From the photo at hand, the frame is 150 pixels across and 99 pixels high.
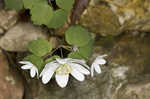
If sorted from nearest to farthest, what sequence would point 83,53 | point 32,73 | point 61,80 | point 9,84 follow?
point 32,73, point 61,80, point 83,53, point 9,84

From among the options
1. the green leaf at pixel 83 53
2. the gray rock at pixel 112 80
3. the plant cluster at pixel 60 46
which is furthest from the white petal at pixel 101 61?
the gray rock at pixel 112 80

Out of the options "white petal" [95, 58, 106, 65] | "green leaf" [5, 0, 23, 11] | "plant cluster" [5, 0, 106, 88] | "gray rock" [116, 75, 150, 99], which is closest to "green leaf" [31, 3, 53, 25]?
"plant cluster" [5, 0, 106, 88]

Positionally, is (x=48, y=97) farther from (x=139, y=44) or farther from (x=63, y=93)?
(x=139, y=44)

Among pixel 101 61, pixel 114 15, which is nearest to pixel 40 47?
pixel 101 61

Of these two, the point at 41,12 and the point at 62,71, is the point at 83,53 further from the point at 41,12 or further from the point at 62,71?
the point at 41,12

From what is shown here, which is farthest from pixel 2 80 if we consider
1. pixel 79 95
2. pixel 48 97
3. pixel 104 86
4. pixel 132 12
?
pixel 132 12

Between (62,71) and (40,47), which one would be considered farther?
(40,47)

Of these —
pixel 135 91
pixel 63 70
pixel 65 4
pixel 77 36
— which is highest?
pixel 65 4
